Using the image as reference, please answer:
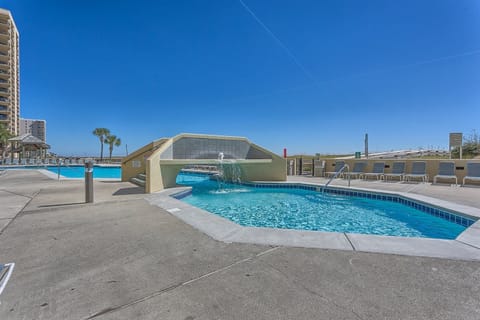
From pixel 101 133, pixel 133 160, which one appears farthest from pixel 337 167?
pixel 101 133

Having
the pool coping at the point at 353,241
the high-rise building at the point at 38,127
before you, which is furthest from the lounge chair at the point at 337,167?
the high-rise building at the point at 38,127

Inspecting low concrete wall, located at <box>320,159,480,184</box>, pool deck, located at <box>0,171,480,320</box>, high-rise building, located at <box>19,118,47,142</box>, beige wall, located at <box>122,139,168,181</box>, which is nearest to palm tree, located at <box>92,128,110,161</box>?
beige wall, located at <box>122,139,168,181</box>

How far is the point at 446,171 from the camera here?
10367mm

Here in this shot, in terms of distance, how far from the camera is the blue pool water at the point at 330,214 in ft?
16.8

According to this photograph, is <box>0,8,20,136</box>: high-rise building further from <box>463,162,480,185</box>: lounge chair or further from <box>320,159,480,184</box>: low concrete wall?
<box>463,162,480,185</box>: lounge chair

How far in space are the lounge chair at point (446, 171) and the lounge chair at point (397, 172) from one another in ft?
4.57

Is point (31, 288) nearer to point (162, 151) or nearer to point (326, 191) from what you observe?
point (162, 151)

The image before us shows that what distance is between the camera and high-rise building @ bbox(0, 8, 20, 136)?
41969 mm

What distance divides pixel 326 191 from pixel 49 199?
10.9 metres

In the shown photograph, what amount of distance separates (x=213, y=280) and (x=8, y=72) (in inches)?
2590

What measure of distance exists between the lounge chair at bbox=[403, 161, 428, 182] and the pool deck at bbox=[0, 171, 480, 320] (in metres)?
10.6

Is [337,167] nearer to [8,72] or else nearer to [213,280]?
[213,280]

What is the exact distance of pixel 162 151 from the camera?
30.2 ft

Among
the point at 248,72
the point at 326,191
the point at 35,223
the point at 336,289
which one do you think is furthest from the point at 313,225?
the point at 248,72
